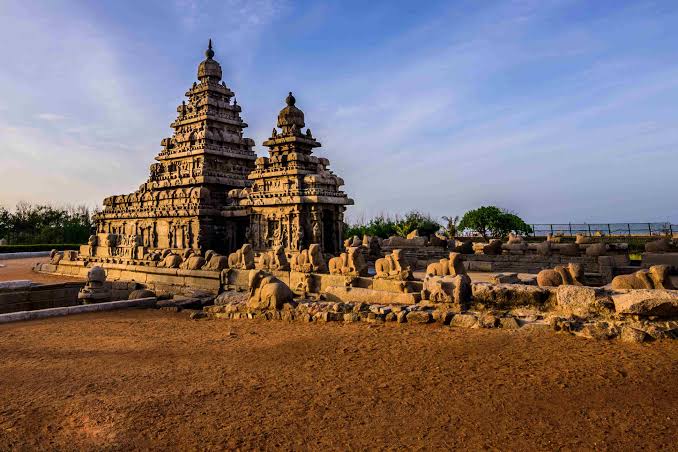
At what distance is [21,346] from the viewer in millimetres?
6906

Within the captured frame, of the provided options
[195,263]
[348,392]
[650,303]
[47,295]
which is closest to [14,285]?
[47,295]

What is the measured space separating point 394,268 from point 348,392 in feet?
16.2

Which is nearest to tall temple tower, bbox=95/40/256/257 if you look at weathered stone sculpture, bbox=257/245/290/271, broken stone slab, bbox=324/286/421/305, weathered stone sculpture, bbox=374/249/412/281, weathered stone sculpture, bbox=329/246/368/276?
weathered stone sculpture, bbox=257/245/290/271

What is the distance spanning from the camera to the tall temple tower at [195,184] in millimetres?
17422

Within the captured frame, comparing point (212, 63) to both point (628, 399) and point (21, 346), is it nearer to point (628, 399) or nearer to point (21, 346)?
point (21, 346)

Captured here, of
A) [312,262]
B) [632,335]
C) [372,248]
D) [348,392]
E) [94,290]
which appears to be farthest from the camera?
[372,248]

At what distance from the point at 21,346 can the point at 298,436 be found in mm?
5831

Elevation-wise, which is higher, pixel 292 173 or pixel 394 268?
pixel 292 173

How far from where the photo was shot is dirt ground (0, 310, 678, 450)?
139 inches

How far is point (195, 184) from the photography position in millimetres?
18469

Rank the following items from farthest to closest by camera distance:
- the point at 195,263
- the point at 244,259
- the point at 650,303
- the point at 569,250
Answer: the point at 569,250 → the point at 195,263 → the point at 244,259 → the point at 650,303

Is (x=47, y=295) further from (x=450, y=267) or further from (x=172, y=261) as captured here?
(x=450, y=267)

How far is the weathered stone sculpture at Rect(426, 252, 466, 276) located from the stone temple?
21.7 feet

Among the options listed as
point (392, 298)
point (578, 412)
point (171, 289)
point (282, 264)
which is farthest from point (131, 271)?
point (578, 412)
